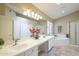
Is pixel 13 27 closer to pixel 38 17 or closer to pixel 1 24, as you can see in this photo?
pixel 1 24

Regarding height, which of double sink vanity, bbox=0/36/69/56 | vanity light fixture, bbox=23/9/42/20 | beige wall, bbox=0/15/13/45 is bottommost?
double sink vanity, bbox=0/36/69/56

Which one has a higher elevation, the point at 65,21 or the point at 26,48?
the point at 65,21

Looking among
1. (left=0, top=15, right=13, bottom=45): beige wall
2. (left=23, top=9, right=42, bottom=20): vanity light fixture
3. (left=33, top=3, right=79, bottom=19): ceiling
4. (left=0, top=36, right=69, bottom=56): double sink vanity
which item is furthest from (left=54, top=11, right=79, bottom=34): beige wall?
(left=0, top=15, right=13, bottom=45): beige wall

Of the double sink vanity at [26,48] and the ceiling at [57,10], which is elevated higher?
the ceiling at [57,10]

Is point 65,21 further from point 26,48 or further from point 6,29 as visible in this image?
point 6,29

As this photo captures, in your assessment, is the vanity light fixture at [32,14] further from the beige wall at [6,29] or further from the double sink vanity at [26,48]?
the beige wall at [6,29]

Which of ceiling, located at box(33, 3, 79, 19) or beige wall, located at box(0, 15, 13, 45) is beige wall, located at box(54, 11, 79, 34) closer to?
ceiling, located at box(33, 3, 79, 19)

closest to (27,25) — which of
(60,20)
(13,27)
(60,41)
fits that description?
(13,27)

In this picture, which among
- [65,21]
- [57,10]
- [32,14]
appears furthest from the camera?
[32,14]

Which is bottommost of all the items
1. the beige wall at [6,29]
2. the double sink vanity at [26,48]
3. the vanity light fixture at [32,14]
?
the double sink vanity at [26,48]

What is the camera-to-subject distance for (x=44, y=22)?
144 inches

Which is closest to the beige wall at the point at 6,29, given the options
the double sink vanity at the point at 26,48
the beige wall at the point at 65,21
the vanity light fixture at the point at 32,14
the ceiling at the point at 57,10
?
the double sink vanity at the point at 26,48

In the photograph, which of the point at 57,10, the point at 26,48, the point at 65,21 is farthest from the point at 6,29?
the point at 65,21

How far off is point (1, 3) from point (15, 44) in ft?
3.21
